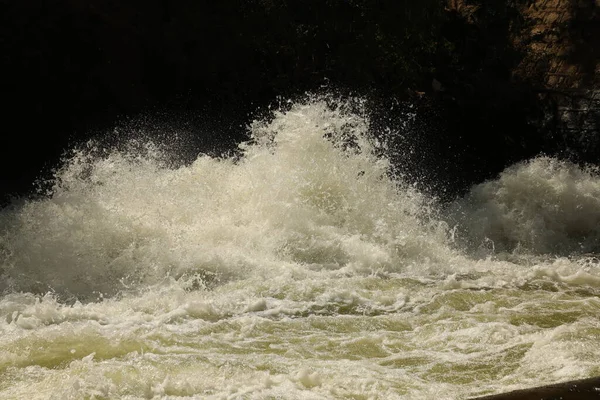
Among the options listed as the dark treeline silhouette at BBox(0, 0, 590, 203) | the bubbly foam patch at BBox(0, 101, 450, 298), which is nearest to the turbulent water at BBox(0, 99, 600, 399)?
the bubbly foam patch at BBox(0, 101, 450, 298)

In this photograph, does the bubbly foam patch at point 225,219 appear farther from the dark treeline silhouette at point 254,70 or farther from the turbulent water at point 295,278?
the dark treeline silhouette at point 254,70

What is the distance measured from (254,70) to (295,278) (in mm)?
6048

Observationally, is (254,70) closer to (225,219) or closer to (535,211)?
(225,219)

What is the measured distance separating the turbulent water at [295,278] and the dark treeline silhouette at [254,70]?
2.82 feet

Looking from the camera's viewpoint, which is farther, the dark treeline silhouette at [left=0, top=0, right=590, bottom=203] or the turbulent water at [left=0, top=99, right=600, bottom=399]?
the dark treeline silhouette at [left=0, top=0, right=590, bottom=203]

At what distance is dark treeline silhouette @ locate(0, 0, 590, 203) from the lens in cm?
1102

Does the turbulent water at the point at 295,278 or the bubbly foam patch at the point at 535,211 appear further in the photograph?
the bubbly foam patch at the point at 535,211

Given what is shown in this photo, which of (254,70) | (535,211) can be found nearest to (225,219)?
(535,211)

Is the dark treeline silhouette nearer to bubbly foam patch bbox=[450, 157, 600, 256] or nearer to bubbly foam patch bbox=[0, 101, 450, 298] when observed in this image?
bubbly foam patch bbox=[450, 157, 600, 256]

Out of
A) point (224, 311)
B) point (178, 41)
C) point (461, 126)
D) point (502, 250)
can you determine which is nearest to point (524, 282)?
point (502, 250)

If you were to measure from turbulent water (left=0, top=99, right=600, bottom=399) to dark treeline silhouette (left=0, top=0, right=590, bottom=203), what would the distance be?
858 mm

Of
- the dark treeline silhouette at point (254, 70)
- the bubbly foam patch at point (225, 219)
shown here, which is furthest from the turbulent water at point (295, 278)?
the dark treeline silhouette at point (254, 70)

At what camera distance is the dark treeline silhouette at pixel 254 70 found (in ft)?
36.1

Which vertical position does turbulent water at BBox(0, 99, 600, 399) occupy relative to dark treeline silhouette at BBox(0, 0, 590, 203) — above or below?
below
